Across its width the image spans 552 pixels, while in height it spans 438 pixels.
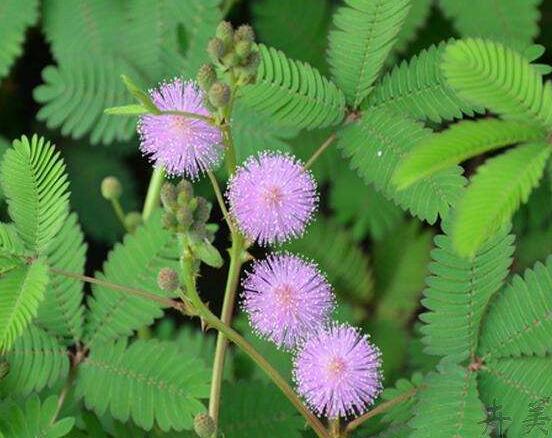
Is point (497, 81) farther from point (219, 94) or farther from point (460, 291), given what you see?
point (460, 291)

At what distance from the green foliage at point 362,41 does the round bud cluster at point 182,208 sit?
612 millimetres

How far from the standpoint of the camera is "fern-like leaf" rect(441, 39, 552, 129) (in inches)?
56.7

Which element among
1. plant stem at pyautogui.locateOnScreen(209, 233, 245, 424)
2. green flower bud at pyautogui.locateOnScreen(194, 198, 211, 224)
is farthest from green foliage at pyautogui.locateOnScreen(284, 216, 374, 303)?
green flower bud at pyautogui.locateOnScreen(194, 198, 211, 224)

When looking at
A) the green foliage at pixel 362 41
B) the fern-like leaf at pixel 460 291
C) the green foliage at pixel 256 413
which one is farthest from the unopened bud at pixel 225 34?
the green foliage at pixel 256 413

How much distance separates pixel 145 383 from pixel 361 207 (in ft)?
3.82

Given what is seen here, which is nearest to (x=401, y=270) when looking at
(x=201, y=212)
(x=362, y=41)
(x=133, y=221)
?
(x=133, y=221)

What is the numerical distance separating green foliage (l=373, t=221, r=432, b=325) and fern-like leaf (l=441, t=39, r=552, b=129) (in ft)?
5.09

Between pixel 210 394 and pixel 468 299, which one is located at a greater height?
pixel 468 299

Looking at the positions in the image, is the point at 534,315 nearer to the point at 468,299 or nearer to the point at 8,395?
the point at 468,299

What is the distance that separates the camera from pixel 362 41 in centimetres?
210

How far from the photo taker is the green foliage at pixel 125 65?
256 centimetres

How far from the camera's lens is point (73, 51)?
275cm

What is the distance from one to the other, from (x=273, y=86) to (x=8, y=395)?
37.5 inches

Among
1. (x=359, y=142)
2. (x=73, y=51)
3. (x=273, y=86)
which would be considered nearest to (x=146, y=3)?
(x=73, y=51)
